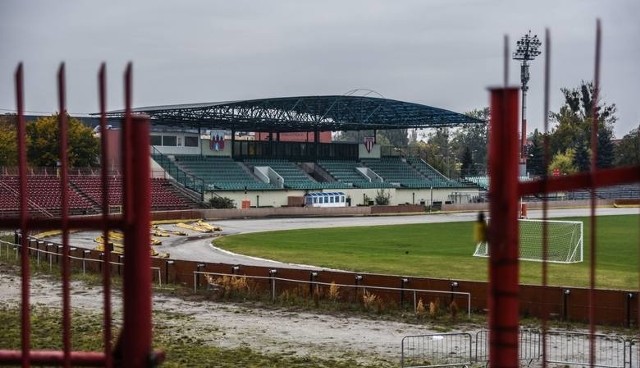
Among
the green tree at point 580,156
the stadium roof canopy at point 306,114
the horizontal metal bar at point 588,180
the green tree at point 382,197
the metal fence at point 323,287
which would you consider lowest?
the metal fence at point 323,287

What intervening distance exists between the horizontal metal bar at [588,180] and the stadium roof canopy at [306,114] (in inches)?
2637

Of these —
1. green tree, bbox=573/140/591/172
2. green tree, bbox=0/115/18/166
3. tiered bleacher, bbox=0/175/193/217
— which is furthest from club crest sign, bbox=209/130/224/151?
green tree, bbox=573/140/591/172

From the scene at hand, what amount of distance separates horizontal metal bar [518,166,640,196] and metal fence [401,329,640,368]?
12.2 meters

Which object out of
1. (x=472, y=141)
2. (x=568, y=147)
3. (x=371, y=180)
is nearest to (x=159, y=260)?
(x=371, y=180)

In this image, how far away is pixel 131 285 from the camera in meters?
3.80

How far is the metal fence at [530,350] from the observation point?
631 inches

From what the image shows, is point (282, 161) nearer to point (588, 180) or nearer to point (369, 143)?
point (369, 143)

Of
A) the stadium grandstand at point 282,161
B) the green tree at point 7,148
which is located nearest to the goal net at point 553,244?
the stadium grandstand at point 282,161

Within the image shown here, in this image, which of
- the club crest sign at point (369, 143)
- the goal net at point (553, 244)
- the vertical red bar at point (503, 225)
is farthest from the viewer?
the club crest sign at point (369, 143)

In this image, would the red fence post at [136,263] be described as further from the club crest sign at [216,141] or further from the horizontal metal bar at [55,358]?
the club crest sign at [216,141]

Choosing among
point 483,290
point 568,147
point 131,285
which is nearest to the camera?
point 131,285

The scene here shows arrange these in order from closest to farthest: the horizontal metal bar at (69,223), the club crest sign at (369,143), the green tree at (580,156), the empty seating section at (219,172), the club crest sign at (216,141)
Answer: the horizontal metal bar at (69,223)
the empty seating section at (219,172)
the club crest sign at (216,141)
the green tree at (580,156)
the club crest sign at (369,143)

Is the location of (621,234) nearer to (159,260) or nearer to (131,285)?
(159,260)

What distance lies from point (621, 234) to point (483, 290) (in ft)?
92.9
